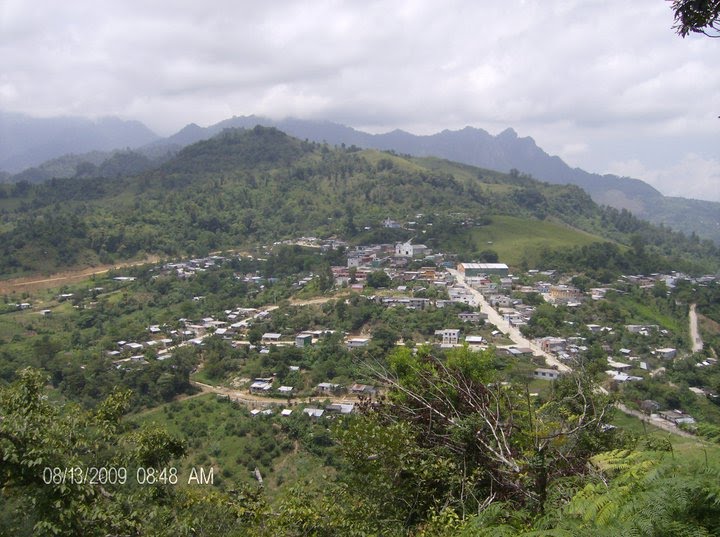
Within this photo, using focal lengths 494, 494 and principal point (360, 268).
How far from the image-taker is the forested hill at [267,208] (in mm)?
44219

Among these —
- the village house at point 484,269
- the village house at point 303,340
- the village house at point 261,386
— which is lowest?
the village house at point 261,386

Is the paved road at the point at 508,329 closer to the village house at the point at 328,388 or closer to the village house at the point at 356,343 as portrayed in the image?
the village house at the point at 356,343

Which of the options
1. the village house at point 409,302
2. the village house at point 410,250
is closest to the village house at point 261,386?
the village house at point 409,302

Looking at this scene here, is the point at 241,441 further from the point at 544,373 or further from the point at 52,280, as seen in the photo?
the point at 52,280

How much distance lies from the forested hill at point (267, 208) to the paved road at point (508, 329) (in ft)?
36.9

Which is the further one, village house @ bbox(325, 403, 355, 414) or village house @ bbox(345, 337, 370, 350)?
village house @ bbox(345, 337, 370, 350)

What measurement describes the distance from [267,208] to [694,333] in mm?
42439

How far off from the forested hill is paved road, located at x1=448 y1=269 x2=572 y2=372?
1125cm

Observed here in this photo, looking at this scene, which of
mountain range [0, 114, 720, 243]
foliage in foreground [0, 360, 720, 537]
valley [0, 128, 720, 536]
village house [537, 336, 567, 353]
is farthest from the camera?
mountain range [0, 114, 720, 243]

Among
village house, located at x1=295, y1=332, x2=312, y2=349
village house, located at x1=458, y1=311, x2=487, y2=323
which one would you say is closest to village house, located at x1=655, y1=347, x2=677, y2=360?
village house, located at x1=458, y1=311, x2=487, y2=323

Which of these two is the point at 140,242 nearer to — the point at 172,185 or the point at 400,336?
the point at 172,185

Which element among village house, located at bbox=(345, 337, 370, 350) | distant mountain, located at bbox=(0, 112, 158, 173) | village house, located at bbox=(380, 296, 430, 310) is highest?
distant mountain, located at bbox=(0, 112, 158, 173)

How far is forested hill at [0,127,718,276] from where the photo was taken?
44219mm

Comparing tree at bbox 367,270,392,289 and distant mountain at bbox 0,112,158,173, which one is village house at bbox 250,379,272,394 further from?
distant mountain at bbox 0,112,158,173
